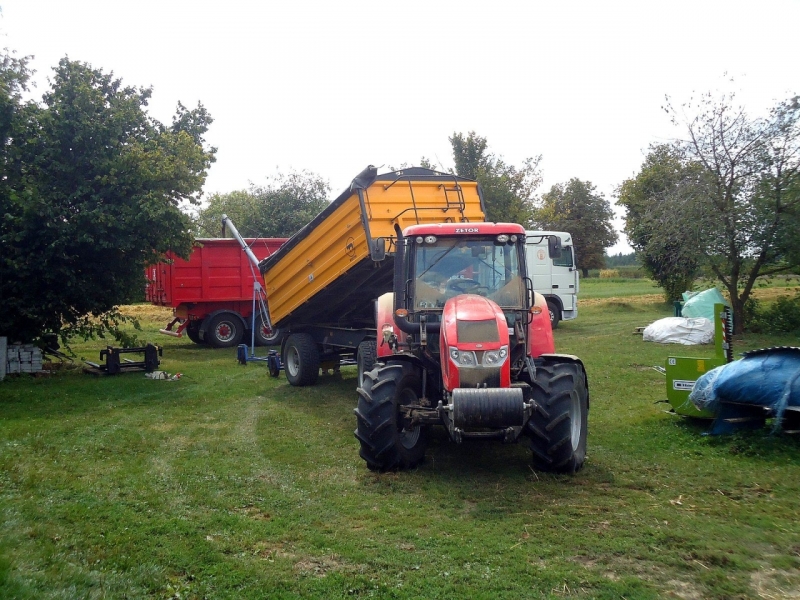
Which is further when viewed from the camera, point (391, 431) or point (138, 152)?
point (138, 152)

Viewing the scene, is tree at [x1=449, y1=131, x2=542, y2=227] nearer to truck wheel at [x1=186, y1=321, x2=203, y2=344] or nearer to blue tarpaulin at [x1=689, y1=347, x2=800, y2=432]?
truck wheel at [x1=186, y1=321, x2=203, y2=344]

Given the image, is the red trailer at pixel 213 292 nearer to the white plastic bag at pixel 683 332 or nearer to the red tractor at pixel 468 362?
the white plastic bag at pixel 683 332

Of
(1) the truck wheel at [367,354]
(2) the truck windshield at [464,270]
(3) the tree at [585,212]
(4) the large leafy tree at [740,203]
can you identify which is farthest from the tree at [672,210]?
(3) the tree at [585,212]

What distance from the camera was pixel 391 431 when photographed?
20.9ft

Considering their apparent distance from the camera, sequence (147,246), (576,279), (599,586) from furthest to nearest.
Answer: (576,279)
(147,246)
(599,586)

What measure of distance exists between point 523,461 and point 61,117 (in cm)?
962

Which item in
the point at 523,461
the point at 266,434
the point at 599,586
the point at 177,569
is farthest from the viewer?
the point at 266,434

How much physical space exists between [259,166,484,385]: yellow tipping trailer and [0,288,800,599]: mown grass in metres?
2.00

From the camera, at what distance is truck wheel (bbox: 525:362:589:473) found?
6121mm

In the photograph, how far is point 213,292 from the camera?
17.5 m

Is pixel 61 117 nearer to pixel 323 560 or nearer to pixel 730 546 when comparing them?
pixel 323 560

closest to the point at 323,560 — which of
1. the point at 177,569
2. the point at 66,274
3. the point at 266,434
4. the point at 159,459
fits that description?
the point at 177,569

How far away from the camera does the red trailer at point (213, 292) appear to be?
56.6 ft

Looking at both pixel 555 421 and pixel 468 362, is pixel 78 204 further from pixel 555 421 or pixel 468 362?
pixel 555 421
